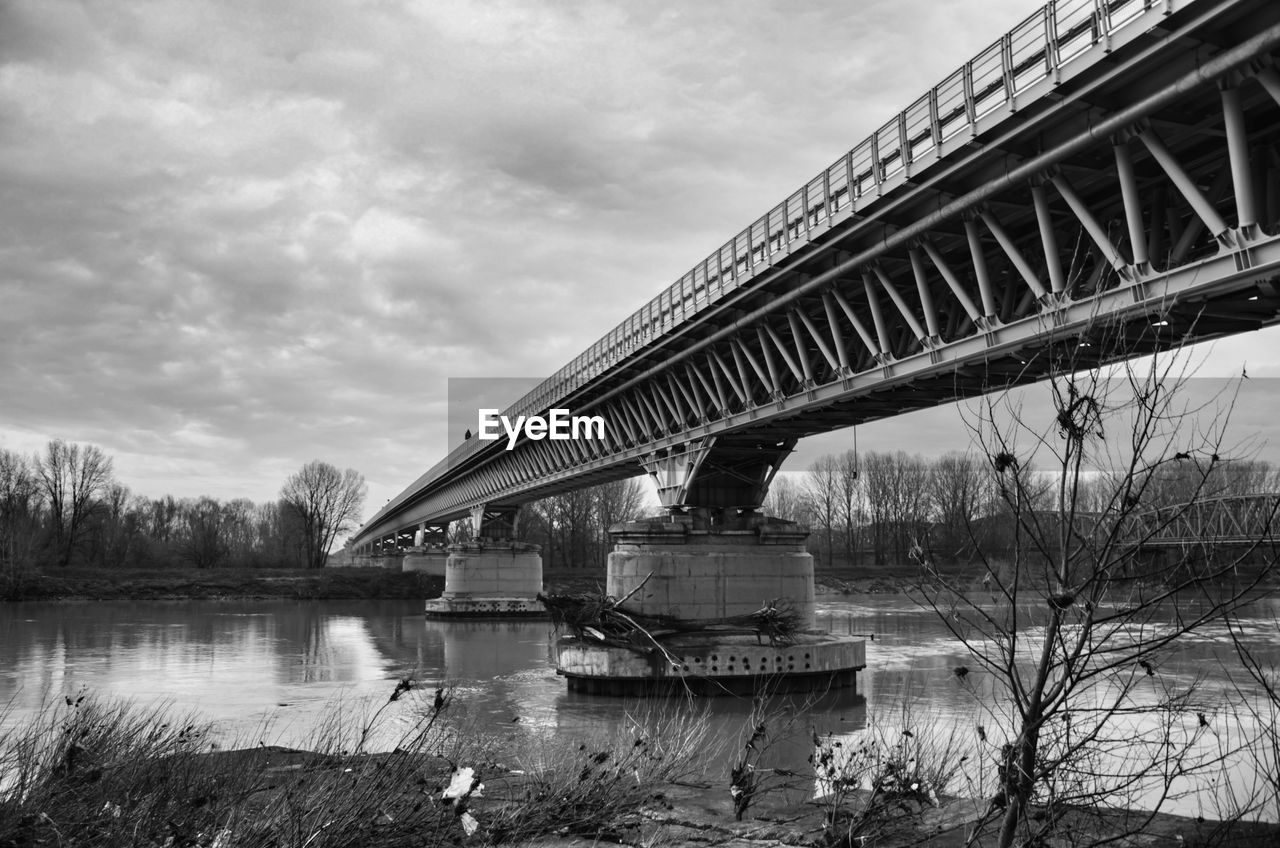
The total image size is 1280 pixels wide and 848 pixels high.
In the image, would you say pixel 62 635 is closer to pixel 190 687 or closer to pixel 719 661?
pixel 190 687

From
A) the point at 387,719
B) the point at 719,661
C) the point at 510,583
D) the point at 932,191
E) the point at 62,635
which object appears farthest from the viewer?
the point at 510,583

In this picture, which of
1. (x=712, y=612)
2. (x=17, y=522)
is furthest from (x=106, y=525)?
(x=712, y=612)

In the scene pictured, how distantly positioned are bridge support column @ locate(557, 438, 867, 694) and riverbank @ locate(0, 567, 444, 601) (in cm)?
5933

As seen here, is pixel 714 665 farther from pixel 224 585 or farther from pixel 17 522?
pixel 17 522

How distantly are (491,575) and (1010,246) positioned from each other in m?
56.2

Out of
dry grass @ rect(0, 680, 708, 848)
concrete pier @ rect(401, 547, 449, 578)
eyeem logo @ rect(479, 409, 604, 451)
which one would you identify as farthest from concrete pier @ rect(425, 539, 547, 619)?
dry grass @ rect(0, 680, 708, 848)

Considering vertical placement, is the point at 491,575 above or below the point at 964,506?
below

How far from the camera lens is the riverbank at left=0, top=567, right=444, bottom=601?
254 ft

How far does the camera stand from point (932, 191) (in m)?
17.6

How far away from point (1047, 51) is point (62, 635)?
4803 centimetres

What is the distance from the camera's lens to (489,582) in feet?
221

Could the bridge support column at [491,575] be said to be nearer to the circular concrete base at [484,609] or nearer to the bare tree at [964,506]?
the circular concrete base at [484,609]

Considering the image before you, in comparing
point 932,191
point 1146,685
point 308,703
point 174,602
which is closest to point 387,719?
point 308,703

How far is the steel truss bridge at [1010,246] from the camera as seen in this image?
479 inches
